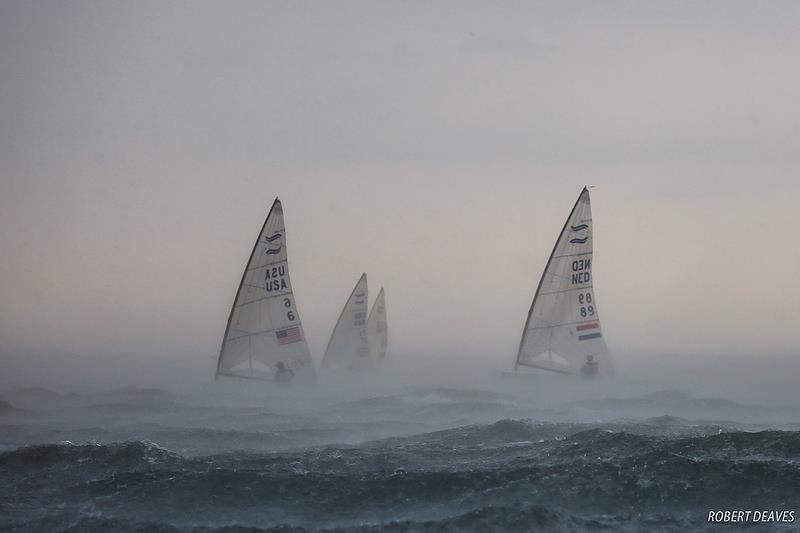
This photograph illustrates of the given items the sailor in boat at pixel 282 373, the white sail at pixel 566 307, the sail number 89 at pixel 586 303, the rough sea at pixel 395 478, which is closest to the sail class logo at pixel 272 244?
the sailor in boat at pixel 282 373

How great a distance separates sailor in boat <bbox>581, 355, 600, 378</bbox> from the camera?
50781mm

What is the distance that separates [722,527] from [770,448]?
18.8 feet

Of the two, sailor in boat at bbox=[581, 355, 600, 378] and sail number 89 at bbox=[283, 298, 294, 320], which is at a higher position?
sail number 89 at bbox=[283, 298, 294, 320]

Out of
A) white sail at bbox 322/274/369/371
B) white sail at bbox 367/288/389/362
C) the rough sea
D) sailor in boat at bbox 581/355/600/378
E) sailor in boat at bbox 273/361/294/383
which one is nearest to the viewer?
the rough sea

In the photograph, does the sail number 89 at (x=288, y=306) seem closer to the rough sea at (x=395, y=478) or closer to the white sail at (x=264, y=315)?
the white sail at (x=264, y=315)

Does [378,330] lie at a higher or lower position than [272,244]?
lower

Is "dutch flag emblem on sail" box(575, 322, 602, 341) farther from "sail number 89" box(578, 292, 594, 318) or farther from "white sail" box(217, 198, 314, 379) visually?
"white sail" box(217, 198, 314, 379)

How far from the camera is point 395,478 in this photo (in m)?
21.1

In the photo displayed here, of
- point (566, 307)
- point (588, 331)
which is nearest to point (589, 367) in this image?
point (588, 331)

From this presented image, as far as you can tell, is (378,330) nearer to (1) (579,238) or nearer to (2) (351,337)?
(2) (351,337)

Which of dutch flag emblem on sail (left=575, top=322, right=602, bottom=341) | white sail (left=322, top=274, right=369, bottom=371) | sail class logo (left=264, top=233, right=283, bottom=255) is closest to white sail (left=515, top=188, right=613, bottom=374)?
dutch flag emblem on sail (left=575, top=322, right=602, bottom=341)

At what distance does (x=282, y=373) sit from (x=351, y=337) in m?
17.8

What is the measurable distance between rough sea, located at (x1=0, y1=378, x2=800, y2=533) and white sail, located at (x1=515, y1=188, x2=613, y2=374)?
1677 centimetres

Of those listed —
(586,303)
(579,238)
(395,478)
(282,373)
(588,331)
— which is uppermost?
(579,238)
